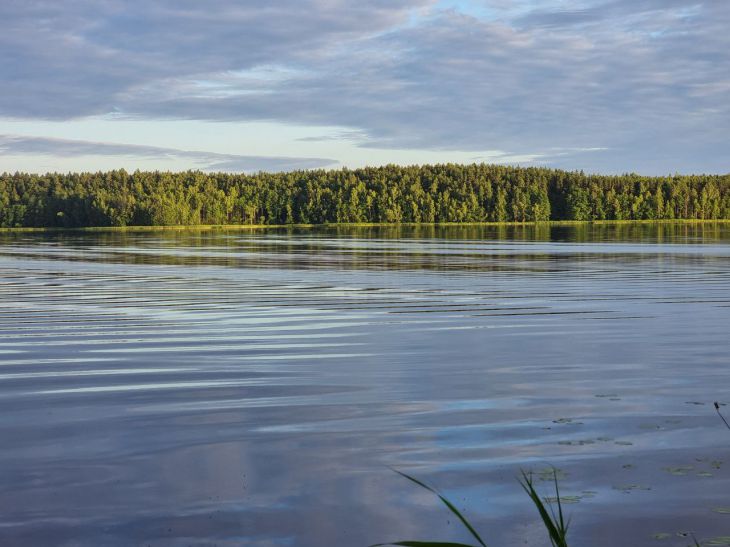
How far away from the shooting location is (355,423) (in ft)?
39.7

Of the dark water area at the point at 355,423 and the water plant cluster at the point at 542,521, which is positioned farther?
the dark water area at the point at 355,423

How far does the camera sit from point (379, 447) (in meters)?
10.8

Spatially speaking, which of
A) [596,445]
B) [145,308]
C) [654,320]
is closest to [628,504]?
[596,445]

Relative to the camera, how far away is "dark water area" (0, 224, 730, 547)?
329 inches

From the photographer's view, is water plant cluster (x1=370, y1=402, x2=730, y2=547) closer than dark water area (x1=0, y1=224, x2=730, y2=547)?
Yes

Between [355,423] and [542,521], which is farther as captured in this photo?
[355,423]

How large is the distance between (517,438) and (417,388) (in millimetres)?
3572

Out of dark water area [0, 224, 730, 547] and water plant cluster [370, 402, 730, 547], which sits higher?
water plant cluster [370, 402, 730, 547]

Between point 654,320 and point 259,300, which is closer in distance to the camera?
point 654,320

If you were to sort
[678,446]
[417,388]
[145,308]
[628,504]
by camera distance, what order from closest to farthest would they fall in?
[628,504]
[678,446]
[417,388]
[145,308]

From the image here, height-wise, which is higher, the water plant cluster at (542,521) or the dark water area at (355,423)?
the water plant cluster at (542,521)

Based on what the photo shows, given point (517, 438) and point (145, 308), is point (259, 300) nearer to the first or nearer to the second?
point (145, 308)

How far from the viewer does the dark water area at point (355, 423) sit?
8367 millimetres

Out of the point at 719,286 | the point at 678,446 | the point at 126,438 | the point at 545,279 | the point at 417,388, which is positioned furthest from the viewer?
the point at 545,279
